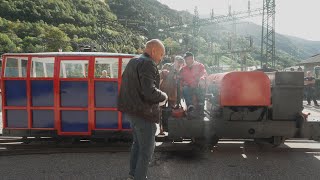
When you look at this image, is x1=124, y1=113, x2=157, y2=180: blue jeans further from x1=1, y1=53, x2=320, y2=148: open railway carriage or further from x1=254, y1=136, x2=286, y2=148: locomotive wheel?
x1=254, y1=136, x2=286, y2=148: locomotive wheel

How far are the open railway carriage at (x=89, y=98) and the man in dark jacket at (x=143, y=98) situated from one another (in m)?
2.45

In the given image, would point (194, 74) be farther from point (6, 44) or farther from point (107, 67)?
point (6, 44)

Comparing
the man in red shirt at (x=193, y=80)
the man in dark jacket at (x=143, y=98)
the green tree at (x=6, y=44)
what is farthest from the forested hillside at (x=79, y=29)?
the man in dark jacket at (x=143, y=98)

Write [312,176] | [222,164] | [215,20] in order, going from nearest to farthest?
[312,176] < [222,164] < [215,20]

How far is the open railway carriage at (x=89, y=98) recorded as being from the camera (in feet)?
21.5

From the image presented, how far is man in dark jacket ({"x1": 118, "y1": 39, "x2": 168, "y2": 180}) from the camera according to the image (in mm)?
3951

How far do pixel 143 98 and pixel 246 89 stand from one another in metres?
3.10

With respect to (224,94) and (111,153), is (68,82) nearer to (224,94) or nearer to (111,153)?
(111,153)

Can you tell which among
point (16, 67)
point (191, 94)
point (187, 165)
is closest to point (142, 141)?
point (187, 165)

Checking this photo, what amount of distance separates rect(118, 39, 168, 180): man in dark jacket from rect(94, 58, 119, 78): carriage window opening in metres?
2.99

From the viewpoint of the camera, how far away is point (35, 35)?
4109 inches

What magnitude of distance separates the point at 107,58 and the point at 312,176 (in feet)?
14.2

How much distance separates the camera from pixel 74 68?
7.08 metres

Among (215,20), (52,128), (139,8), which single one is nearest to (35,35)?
(139,8)
